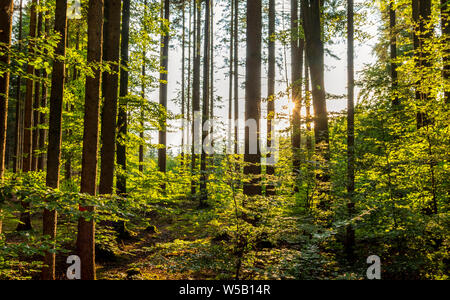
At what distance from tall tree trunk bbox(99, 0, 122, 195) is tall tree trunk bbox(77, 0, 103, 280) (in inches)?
71.3

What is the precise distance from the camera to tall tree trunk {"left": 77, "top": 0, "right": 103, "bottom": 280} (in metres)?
5.59

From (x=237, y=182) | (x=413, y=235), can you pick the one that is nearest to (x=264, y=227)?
(x=237, y=182)

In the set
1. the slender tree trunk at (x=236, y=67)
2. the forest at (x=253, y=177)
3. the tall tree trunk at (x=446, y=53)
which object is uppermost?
the slender tree trunk at (x=236, y=67)

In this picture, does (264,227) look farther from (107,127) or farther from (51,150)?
(107,127)

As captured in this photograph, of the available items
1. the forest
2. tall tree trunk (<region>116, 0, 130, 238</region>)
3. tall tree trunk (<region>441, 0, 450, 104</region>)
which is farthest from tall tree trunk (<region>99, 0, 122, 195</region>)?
tall tree trunk (<region>441, 0, 450, 104</region>)

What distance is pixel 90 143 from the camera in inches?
224

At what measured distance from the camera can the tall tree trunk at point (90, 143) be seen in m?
5.59

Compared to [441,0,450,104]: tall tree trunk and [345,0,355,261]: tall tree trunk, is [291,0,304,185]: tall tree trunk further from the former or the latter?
[441,0,450,104]: tall tree trunk

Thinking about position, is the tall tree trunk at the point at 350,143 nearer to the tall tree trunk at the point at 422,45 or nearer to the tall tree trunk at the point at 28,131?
the tall tree trunk at the point at 422,45

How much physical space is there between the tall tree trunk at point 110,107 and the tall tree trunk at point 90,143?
1.81m

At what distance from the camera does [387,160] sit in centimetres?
621

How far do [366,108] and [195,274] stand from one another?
6.93 m

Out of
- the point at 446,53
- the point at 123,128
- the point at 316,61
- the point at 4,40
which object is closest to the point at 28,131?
the point at 123,128

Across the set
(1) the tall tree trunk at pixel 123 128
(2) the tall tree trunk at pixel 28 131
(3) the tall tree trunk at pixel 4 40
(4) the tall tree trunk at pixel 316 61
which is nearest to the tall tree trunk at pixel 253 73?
(4) the tall tree trunk at pixel 316 61
